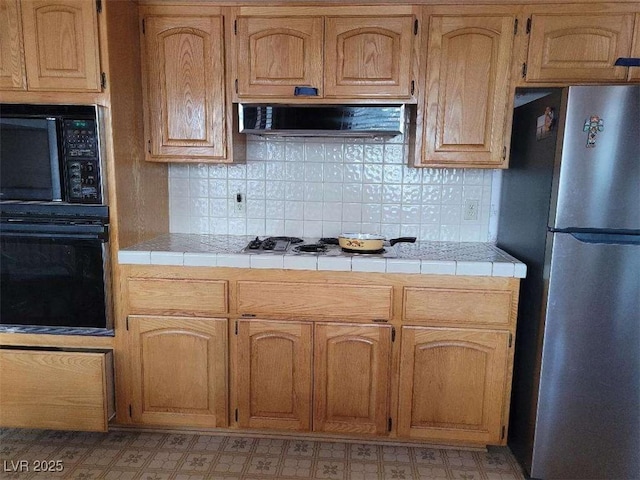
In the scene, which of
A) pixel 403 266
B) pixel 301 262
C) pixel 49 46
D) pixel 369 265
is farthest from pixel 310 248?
pixel 49 46

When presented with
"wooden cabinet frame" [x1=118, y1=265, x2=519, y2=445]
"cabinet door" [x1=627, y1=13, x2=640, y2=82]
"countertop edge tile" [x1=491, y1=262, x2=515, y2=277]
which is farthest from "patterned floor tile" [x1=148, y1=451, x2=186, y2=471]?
"cabinet door" [x1=627, y1=13, x2=640, y2=82]

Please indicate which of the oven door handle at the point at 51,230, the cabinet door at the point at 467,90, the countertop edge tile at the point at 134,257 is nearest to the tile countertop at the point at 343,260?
the countertop edge tile at the point at 134,257

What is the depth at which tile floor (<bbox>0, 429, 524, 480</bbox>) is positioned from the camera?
173cm

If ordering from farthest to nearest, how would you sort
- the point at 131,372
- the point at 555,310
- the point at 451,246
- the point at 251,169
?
the point at 251,169, the point at 451,246, the point at 131,372, the point at 555,310

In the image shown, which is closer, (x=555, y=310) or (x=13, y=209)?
(x=555, y=310)

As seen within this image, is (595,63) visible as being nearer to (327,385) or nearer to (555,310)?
(555,310)

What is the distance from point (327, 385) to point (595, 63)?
72.7 inches

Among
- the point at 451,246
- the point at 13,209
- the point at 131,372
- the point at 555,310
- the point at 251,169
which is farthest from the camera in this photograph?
the point at 251,169

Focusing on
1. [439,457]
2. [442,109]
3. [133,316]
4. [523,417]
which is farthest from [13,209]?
[523,417]

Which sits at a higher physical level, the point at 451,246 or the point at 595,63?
the point at 595,63

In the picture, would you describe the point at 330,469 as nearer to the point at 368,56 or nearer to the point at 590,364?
the point at 590,364

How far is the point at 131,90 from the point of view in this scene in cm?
189

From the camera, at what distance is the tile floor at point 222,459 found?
1.73 meters

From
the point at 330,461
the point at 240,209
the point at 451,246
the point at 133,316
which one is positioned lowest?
the point at 330,461
